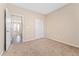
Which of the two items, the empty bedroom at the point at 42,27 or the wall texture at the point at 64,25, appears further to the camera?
the wall texture at the point at 64,25

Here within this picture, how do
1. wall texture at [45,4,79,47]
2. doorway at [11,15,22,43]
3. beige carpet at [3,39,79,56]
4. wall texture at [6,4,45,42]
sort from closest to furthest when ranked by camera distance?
1. beige carpet at [3,39,79,56]
2. wall texture at [45,4,79,47]
3. doorway at [11,15,22,43]
4. wall texture at [6,4,45,42]

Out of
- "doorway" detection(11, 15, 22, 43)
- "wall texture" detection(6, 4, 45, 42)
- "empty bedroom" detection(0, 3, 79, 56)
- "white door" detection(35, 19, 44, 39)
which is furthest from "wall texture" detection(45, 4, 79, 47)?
"doorway" detection(11, 15, 22, 43)

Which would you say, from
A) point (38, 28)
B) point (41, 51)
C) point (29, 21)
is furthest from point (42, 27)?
point (41, 51)

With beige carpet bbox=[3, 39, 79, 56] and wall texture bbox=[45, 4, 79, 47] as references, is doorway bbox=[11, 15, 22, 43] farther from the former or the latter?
wall texture bbox=[45, 4, 79, 47]

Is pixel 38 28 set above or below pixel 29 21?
below

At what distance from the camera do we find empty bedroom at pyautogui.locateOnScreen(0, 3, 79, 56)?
12.8ft

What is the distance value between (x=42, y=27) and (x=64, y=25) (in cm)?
141

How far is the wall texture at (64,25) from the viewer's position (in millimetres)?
4091

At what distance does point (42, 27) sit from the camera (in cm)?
564

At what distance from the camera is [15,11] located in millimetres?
4355

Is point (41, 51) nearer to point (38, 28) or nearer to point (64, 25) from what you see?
point (64, 25)

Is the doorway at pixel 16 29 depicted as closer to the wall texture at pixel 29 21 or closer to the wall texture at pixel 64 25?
the wall texture at pixel 29 21

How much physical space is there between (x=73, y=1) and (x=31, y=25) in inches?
107

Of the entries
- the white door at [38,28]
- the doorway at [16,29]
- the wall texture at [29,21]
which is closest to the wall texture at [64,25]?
the white door at [38,28]
